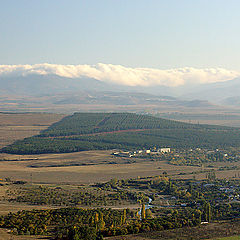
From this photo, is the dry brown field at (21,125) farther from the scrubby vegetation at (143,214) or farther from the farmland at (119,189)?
the scrubby vegetation at (143,214)

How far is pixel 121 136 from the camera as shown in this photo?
119 metres

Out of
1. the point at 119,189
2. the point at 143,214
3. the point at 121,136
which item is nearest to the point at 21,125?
the point at 121,136

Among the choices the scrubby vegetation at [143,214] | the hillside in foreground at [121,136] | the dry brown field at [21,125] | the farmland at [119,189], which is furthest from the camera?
the dry brown field at [21,125]

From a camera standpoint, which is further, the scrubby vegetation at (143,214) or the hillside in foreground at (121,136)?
the hillside in foreground at (121,136)

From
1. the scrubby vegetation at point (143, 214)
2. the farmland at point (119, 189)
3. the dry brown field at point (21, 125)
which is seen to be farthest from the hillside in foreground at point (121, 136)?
the scrubby vegetation at point (143, 214)

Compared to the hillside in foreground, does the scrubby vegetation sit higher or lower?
lower

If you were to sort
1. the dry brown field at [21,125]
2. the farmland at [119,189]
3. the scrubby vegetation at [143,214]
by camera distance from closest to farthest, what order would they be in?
the scrubby vegetation at [143,214] < the farmland at [119,189] < the dry brown field at [21,125]

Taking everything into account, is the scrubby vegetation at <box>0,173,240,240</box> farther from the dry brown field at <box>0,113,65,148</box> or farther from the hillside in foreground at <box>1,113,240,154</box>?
the dry brown field at <box>0,113,65,148</box>

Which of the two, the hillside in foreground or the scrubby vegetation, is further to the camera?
the hillside in foreground

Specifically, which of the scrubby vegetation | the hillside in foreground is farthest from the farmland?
the hillside in foreground

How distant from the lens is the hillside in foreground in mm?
103500

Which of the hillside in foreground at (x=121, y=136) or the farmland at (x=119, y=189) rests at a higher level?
the hillside in foreground at (x=121, y=136)

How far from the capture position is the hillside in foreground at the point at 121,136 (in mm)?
103500

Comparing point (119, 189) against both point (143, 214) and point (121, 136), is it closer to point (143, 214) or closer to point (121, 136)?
point (143, 214)
